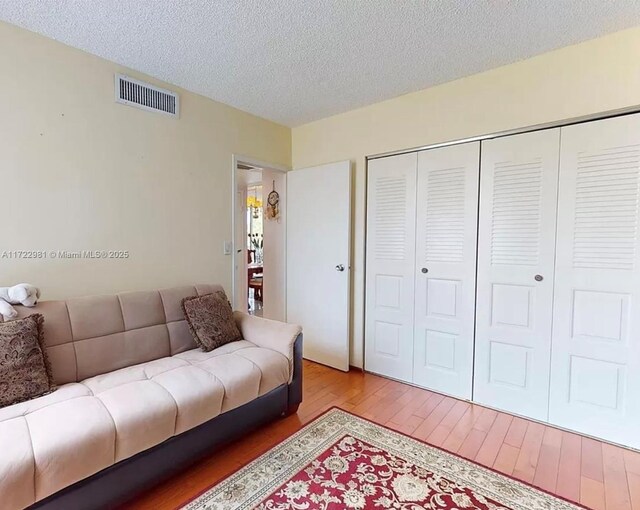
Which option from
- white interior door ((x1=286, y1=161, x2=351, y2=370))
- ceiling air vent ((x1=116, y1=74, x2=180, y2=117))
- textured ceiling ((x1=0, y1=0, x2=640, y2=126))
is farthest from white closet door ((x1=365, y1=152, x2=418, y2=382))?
ceiling air vent ((x1=116, y1=74, x2=180, y2=117))

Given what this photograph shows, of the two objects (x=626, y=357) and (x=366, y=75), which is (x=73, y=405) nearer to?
(x=366, y=75)

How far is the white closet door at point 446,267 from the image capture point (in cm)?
244

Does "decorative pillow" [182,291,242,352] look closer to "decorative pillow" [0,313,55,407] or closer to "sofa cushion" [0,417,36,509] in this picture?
"decorative pillow" [0,313,55,407]

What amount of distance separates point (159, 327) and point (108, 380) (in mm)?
481

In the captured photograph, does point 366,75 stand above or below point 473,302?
above

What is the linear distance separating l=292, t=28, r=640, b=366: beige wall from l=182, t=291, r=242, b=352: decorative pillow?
121 centimetres

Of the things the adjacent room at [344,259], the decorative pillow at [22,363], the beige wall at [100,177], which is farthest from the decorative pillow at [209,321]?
the decorative pillow at [22,363]

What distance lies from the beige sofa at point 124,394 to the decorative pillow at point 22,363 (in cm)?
5

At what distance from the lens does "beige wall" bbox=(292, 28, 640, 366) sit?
6.30 ft

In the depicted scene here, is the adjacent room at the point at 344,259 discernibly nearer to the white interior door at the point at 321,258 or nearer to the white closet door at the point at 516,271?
the white closet door at the point at 516,271

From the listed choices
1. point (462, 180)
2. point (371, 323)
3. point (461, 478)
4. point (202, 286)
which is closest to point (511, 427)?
point (461, 478)

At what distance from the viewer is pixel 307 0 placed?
163 centimetres

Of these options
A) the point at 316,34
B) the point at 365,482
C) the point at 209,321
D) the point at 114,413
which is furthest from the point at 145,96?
the point at 365,482

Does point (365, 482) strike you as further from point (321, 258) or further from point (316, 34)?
point (316, 34)
